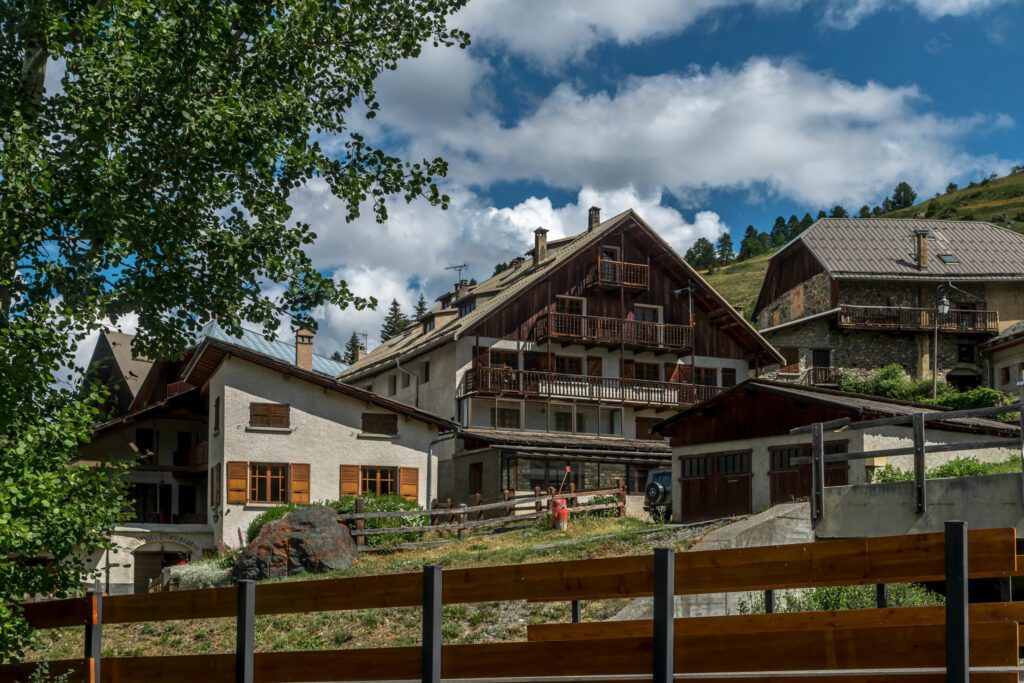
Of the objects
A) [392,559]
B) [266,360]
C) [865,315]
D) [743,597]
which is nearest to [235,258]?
[743,597]

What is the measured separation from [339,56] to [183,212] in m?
3.93

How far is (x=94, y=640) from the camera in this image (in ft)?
28.3

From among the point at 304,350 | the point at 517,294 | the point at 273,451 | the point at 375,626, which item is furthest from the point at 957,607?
the point at 304,350

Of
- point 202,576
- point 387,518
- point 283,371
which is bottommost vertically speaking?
point 202,576

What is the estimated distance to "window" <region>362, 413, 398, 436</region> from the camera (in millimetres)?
40750

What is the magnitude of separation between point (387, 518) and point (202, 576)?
20.5 feet

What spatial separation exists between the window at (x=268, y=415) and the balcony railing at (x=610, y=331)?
14.5 meters

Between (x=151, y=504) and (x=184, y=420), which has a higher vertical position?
(x=184, y=420)

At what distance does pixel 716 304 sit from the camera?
2147 inches

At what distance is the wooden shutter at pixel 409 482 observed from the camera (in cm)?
4084

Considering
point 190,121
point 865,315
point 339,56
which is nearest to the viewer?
point 190,121

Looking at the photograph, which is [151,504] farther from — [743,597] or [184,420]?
[743,597]

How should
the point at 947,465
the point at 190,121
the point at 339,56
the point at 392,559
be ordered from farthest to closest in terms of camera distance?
the point at 392,559
the point at 947,465
the point at 339,56
the point at 190,121

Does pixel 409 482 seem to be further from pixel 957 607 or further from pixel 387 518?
pixel 957 607
